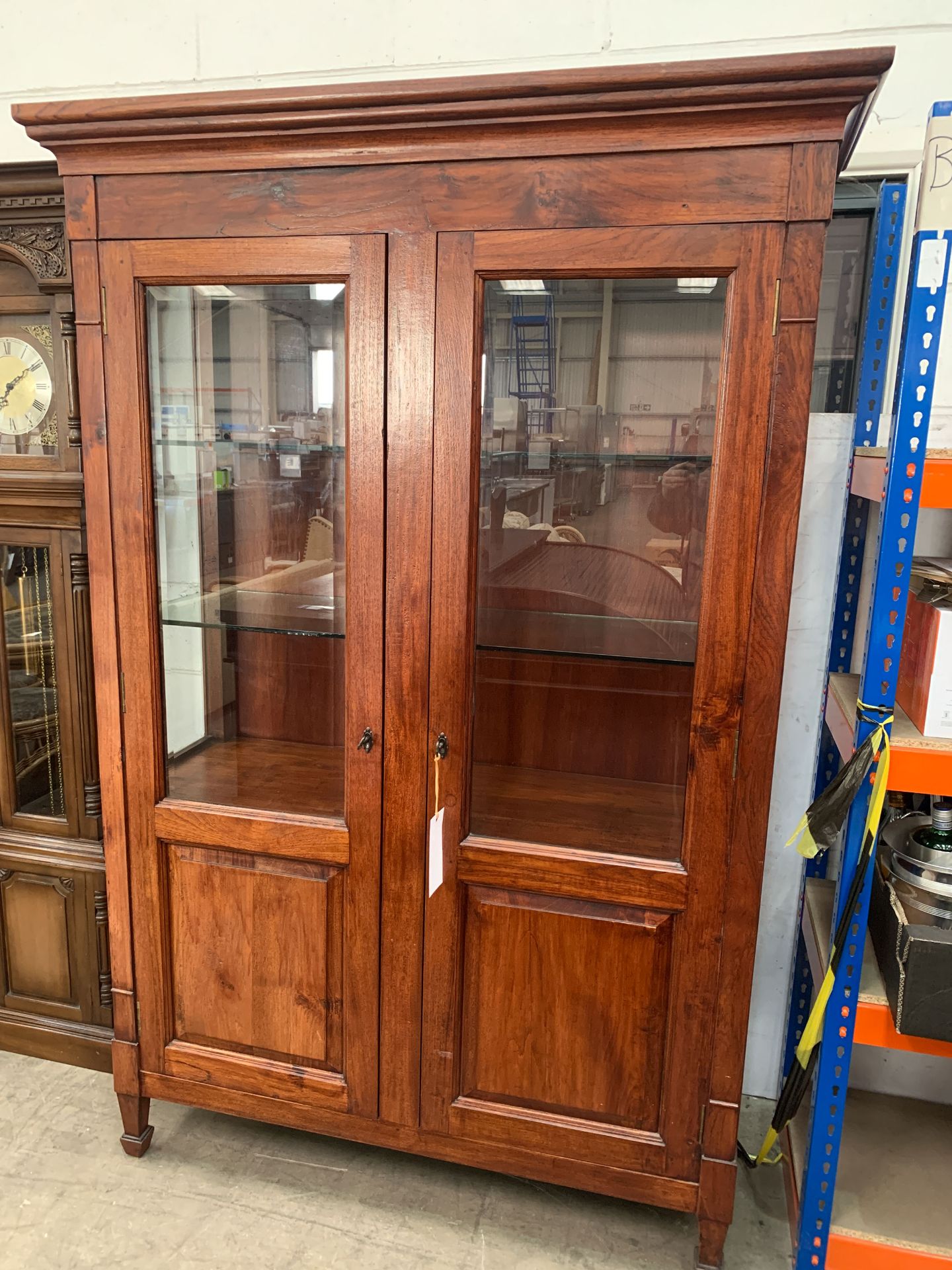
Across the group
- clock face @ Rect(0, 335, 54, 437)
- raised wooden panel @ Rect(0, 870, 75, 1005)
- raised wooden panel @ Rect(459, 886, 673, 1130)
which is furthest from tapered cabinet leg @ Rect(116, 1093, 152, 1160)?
clock face @ Rect(0, 335, 54, 437)

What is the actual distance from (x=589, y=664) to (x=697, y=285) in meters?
0.70

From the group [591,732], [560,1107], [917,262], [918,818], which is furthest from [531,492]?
[560,1107]

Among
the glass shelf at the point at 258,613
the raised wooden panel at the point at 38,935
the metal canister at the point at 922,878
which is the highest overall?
the glass shelf at the point at 258,613

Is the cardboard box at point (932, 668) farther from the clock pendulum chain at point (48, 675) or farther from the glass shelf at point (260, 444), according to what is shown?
the clock pendulum chain at point (48, 675)

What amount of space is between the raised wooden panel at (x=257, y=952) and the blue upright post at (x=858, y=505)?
41.9 inches

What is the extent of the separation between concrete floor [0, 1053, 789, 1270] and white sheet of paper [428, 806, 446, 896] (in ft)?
2.50

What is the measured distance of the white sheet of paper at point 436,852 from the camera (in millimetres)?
1656

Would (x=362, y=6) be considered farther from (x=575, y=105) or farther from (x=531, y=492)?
(x=531, y=492)

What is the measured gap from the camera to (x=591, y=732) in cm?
180

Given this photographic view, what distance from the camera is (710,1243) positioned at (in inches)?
66.3

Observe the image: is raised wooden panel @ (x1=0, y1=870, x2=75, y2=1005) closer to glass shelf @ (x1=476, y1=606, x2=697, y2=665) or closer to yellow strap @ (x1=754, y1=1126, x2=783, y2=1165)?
glass shelf @ (x1=476, y1=606, x2=697, y2=665)

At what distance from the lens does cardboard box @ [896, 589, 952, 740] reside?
4.67 ft

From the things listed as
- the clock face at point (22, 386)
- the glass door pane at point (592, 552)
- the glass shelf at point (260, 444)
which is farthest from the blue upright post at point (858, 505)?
the clock face at point (22, 386)

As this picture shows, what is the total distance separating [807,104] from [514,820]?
1262mm
